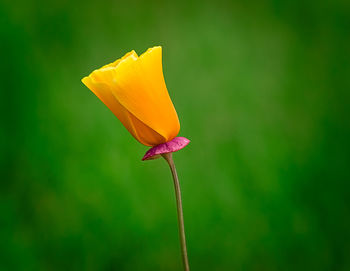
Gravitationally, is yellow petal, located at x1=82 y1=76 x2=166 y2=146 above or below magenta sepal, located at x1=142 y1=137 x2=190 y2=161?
above

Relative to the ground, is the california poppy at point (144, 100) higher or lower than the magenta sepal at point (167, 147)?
higher

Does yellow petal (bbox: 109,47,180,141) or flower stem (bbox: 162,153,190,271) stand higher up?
yellow petal (bbox: 109,47,180,141)

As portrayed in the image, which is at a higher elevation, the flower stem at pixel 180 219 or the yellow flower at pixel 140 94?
the yellow flower at pixel 140 94

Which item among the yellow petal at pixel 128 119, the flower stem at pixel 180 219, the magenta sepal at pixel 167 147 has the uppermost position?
the yellow petal at pixel 128 119

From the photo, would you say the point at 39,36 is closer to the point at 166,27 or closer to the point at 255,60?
the point at 166,27

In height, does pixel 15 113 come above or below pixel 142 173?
above

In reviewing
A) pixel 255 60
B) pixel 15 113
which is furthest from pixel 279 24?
pixel 15 113

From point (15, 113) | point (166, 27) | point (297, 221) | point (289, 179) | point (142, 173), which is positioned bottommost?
point (297, 221)

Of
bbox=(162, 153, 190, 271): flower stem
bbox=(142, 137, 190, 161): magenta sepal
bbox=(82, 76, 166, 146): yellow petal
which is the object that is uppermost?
bbox=(82, 76, 166, 146): yellow petal
